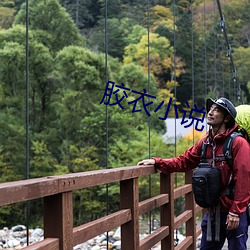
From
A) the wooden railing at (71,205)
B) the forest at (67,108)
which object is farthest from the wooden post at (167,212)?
the forest at (67,108)

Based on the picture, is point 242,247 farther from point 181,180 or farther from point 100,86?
point 100,86

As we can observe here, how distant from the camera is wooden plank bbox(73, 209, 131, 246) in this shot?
1506mm

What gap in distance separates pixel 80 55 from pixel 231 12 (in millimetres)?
7034

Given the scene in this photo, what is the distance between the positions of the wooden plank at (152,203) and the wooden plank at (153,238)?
94 mm

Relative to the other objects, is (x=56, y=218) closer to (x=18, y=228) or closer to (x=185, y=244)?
(x=185, y=244)

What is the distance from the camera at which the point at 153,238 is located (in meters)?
2.25

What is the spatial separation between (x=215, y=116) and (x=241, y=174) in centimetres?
22

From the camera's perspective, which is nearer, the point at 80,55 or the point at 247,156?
the point at 247,156

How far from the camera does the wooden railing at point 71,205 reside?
1250 mm

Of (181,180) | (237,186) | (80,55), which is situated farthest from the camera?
(80,55)

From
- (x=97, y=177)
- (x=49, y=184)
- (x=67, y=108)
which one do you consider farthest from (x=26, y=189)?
(x=67, y=108)

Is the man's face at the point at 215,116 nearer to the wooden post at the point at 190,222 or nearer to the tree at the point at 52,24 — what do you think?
Result: the wooden post at the point at 190,222

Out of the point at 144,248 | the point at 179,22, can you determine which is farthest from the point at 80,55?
the point at 144,248

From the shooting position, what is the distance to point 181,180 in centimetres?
1488
